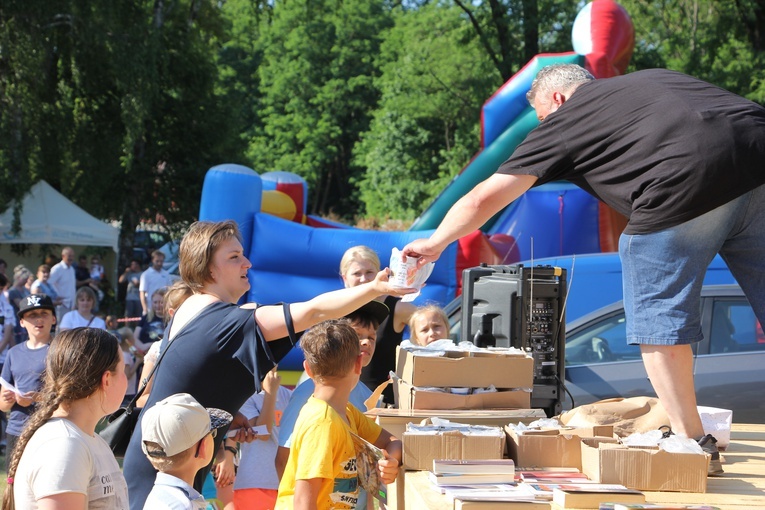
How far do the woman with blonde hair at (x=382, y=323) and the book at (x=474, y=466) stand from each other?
5.55ft

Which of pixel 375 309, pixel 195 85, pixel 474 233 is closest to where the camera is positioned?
pixel 375 309

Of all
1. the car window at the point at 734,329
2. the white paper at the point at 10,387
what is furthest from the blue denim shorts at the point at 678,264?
the white paper at the point at 10,387

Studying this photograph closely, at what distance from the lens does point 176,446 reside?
2.72m

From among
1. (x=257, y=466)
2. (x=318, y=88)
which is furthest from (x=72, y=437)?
(x=318, y=88)

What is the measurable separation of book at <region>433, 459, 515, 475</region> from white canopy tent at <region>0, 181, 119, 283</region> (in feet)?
51.5

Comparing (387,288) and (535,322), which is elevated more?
(387,288)

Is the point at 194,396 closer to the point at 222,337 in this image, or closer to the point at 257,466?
the point at 222,337

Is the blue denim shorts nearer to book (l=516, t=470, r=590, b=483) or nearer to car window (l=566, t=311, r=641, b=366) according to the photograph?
book (l=516, t=470, r=590, b=483)

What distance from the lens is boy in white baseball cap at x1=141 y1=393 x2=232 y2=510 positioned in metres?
2.69

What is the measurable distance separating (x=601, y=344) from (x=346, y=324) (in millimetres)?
3382

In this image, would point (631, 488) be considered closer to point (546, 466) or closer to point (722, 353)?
point (546, 466)

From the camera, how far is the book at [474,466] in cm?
274

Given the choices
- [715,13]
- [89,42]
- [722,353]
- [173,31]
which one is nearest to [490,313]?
[722,353]

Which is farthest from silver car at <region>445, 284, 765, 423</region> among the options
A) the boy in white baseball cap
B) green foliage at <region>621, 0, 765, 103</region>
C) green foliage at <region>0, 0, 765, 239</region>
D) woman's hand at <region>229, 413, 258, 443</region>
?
green foliage at <region>621, 0, 765, 103</region>
